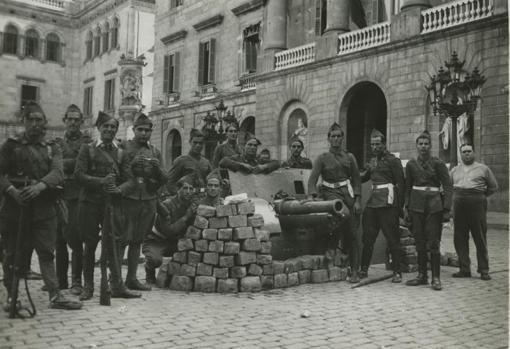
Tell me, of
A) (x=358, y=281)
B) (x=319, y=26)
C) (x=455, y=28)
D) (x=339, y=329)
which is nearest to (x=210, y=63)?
(x=319, y=26)

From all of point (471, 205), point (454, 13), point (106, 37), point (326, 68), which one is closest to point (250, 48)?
point (326, 68)

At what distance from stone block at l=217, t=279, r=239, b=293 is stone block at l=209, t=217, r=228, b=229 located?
66 cm

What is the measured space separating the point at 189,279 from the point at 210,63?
20.7 m

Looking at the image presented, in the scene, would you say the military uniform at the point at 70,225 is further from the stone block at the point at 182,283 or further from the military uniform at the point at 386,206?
the military uniform at the point at 386,206

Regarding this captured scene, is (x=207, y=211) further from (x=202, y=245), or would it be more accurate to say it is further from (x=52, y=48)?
(x=52, y=48)

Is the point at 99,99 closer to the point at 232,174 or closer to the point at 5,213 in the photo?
the point at 232,174

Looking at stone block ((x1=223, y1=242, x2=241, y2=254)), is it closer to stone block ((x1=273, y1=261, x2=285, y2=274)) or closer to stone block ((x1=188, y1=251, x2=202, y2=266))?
stone block ((x1=188, y1=251, x2=202, y2=266))

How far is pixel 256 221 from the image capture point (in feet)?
22.7

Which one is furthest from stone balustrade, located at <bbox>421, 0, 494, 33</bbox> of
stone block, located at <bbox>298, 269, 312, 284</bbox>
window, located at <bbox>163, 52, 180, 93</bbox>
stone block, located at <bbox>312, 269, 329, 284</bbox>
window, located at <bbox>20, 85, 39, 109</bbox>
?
window, located at <bbox>20, 85, 39, 109</bbox>

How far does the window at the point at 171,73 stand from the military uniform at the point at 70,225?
22.3 m

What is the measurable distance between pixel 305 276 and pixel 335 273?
0.53 meters

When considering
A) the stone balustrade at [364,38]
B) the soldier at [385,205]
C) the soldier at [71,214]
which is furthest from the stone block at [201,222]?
the stone balustrade at [364,38]

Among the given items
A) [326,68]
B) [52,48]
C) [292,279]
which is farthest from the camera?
[52,48]

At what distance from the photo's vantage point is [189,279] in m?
6.74
